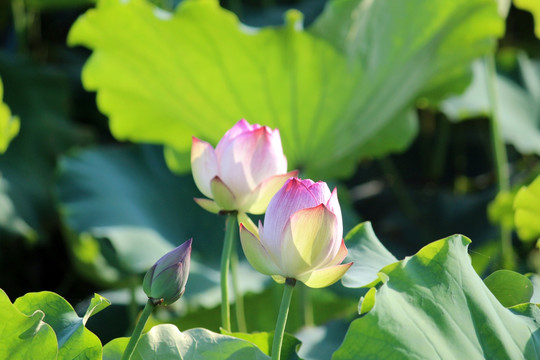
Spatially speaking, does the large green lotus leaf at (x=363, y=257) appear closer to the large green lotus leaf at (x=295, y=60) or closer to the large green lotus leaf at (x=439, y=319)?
the large green lotus leaf at (x=439, y=319)

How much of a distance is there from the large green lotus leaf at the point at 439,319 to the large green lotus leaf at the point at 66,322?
16 cm

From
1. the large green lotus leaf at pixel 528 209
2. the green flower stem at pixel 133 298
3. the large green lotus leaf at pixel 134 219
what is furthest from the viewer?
the green flower stem at pixel 133 298

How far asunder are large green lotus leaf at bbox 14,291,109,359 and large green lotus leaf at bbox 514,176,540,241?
0.48 metres

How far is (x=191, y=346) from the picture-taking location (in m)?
0.51

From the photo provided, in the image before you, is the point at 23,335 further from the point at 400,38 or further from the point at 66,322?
the point at 400,38

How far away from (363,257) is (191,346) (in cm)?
17

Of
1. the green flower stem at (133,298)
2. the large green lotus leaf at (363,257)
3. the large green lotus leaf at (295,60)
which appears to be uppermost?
the large green lotus leaf at (363,257)

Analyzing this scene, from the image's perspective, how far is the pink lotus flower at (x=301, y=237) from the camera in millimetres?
484

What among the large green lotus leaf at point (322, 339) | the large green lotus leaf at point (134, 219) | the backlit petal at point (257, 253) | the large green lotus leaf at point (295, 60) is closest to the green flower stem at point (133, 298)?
the large green lotus leaf at point (134, 219)

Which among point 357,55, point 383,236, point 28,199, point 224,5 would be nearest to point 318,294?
point 383,236

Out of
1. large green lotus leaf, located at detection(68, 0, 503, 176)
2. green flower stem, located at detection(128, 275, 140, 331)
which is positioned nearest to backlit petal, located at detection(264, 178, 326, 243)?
large green lotus leaf, located at detection(68, 0, 503, 176)

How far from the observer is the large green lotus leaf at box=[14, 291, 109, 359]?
0.49 metres

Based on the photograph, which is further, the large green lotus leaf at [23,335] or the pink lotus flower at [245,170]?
the pink lotus flower at [245,170]

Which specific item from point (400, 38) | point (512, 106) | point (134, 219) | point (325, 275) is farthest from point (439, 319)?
point (512, 106)
